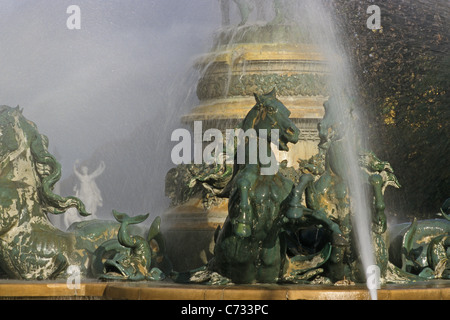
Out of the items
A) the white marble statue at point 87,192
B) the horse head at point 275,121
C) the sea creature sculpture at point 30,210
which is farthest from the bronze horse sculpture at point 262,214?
the white marble statue at point 87,192

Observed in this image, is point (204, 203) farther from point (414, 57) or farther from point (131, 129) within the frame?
point (414, 57)

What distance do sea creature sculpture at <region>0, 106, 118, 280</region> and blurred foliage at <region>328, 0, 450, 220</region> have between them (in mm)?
10818

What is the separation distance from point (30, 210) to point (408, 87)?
13345 mm

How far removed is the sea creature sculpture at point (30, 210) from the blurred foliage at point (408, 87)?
35.5 ft

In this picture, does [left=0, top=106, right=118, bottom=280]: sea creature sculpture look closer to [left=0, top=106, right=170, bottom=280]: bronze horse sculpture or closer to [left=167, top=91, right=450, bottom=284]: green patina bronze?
[left=0, top=106, right=170, bottom=280]: bronze horse sculpture

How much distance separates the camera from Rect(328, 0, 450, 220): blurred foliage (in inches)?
805

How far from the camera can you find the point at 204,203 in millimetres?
10680

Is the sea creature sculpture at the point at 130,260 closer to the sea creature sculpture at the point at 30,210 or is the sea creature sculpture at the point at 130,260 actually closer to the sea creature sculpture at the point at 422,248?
the sea creature sculpture at the point at 30,210

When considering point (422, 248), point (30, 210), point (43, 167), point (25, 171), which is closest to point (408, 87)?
point (422, 248)

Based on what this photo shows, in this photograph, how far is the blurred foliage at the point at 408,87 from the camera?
20.4 meters

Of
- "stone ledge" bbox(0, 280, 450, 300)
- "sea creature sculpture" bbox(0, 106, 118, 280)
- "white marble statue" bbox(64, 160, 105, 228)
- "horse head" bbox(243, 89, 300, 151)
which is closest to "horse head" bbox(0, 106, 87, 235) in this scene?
"sea creature sculpture" bbox(0, 106, 118, 280)

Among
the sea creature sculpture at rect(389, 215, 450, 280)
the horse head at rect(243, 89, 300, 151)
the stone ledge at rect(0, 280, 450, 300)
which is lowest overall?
the sea creature sculpture at rect(389, 215, 450, 280)

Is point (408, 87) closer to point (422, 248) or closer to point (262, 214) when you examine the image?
point (422, 248)
